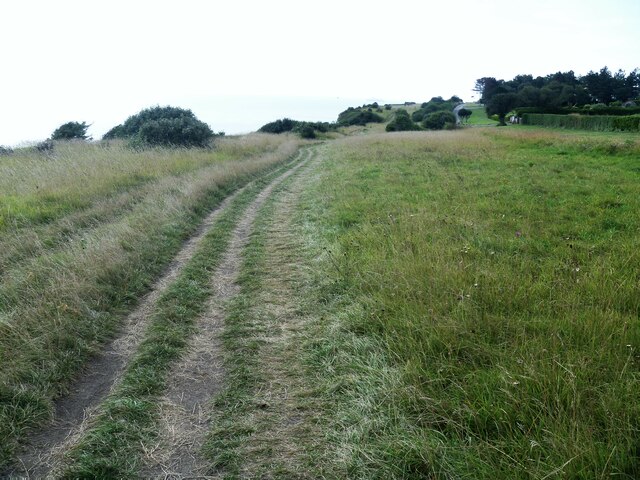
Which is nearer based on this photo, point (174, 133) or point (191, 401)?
point (191, 401)

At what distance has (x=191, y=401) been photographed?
3529mm

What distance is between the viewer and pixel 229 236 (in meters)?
8.47

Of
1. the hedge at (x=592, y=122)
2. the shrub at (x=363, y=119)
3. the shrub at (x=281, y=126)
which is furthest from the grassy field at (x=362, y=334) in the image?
the shrub at (x=363, y=119)

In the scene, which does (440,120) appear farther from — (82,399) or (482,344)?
(82,399)

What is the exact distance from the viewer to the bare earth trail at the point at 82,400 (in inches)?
114

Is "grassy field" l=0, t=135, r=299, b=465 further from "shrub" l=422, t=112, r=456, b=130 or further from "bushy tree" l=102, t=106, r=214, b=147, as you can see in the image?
"shrub" l=422, t=112, r=456, b=130

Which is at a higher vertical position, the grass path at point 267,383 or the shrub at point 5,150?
the shrub at point 5,150

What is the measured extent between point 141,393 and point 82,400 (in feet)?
1.64

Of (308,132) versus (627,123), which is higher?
(308,132)

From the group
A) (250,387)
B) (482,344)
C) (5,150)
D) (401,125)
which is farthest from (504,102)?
(250,387)

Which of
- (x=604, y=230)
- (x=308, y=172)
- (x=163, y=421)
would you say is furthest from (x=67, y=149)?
(x=604, y=230)

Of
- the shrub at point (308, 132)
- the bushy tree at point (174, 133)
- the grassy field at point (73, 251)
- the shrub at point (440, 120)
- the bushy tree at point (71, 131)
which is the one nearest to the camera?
the grassy field at point (73, 251)

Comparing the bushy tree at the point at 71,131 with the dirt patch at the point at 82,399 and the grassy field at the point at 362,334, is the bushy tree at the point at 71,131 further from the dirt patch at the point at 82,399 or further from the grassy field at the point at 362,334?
the dirt patch at the point at 82,399

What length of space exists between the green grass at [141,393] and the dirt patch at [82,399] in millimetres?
116
